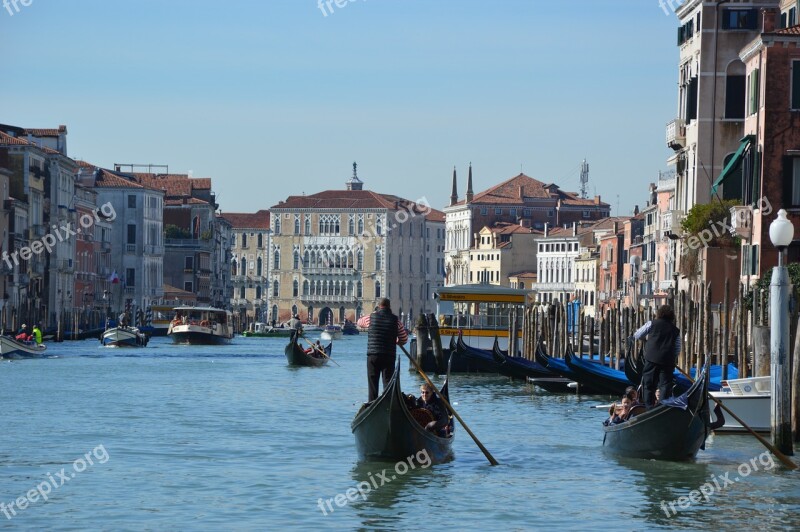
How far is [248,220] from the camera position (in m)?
113

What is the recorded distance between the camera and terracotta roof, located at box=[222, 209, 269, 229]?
369ft

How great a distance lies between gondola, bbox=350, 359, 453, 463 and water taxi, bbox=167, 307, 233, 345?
140ft

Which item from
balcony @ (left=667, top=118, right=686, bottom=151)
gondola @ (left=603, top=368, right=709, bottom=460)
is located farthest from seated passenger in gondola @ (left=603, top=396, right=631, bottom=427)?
balcony @ (left=667, top=118, right=686, bottom=151)

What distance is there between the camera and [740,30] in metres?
32.8

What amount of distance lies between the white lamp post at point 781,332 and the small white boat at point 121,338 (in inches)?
1549

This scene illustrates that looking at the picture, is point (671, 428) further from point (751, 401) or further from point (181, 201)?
point (181, 201)

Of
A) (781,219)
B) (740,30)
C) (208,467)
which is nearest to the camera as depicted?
(781,219)

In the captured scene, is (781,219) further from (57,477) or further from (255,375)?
(255,375)

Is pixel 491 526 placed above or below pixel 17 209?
below

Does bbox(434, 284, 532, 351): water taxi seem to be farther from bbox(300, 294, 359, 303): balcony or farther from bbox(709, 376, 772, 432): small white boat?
bbox(300, 294, 359, 303): balcony

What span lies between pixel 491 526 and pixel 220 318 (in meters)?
49.4

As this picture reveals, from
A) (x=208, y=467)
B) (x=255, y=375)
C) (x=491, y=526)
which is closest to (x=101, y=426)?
(x=208, y=467)

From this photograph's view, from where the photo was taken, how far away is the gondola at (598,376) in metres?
23.0

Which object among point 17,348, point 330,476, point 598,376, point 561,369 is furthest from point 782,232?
point 17,348
